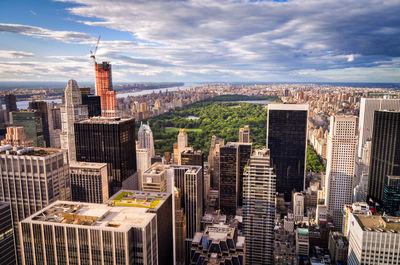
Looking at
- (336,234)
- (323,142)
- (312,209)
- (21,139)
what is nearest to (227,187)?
(312,209)

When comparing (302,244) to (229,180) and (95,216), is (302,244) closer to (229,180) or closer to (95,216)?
(229,180)

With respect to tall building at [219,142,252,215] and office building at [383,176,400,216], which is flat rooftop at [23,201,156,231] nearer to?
tall building at [219,142,252,215]

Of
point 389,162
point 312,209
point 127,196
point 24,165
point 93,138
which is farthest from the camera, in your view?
point 312,209

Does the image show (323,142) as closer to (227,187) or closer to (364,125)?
(364,125)

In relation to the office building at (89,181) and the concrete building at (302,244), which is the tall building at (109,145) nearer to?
the office building at (89,181)

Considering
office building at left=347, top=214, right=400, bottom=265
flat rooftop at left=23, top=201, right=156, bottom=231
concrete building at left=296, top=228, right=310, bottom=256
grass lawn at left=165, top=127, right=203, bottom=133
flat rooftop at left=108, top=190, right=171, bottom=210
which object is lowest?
concrete building at left=296, top=228, right=310, bottom=256

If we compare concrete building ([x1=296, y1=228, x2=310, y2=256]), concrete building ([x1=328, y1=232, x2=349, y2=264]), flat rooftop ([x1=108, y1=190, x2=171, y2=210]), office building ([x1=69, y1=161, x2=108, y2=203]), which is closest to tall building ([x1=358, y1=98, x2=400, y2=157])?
concrete building ([x1=328, y1=232, x2=349, y2=264])

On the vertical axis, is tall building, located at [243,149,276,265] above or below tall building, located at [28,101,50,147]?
below

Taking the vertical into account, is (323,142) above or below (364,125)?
below
